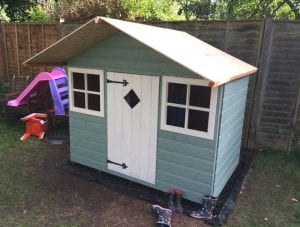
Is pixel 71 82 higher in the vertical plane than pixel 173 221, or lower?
higher

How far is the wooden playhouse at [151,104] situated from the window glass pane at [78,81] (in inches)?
0.6

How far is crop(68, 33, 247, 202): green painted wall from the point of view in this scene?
3244 mm

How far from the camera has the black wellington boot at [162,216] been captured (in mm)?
3023

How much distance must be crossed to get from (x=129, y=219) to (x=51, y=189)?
4.16ft

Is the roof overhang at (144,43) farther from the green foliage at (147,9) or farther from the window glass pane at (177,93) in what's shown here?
the green foliage at (147,9)

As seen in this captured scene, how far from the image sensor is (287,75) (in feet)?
15.0

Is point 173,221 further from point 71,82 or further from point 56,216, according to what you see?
point 71,82

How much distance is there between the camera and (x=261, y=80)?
4746 mm

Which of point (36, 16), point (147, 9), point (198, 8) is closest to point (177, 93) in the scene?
point (147, 9)

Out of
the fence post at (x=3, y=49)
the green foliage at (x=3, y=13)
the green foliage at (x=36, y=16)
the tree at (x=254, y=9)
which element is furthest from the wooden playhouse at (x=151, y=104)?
the tree at (x=254, y=9)

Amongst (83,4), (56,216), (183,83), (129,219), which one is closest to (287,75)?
(183,83)

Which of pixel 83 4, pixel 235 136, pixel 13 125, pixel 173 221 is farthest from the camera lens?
pixel 83 4

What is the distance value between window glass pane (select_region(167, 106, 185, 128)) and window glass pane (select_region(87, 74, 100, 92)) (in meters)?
1.14

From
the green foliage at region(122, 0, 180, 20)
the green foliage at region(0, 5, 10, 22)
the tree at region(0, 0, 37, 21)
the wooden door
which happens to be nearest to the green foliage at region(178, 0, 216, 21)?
the green foliage at region(122, 0, 180, 20)
